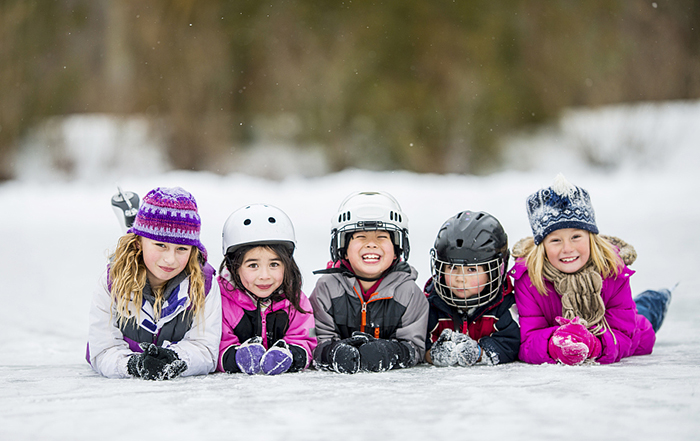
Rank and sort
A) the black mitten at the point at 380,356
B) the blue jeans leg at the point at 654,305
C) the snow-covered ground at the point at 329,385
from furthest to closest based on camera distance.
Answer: the blue jeans leg at the point at 654,305 < the black mitten at the point at 380,356 < the snow-covered ground at the point at 329,385

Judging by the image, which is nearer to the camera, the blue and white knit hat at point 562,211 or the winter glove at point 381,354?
the winter glove at point 381,354

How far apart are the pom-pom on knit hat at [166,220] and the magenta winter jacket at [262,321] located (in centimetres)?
44

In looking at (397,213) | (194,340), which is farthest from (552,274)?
(194,340)

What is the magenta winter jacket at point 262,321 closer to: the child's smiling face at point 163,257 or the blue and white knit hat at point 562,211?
the child's smiling face at point 163,257

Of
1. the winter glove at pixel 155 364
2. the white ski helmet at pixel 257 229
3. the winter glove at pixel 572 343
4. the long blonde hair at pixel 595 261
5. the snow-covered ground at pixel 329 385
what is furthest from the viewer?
the long blonde hair at pixel 595 261

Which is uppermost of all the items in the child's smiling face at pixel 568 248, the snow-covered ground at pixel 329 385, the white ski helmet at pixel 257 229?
the white ski helmet at pixel 257 229

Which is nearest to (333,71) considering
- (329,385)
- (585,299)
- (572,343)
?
(585,299)

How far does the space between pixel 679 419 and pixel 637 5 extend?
13.9 metres

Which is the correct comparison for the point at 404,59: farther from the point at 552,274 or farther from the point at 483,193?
the point at 552,274

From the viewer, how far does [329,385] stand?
292cm

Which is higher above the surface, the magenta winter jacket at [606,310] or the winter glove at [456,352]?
the magenta winter jacket at [606,310]

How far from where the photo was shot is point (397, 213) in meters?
3.86

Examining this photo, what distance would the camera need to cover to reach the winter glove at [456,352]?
3.52m

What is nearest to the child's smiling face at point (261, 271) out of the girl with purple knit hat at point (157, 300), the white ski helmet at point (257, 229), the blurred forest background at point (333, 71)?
the white ski helmet at point (257, 229)
